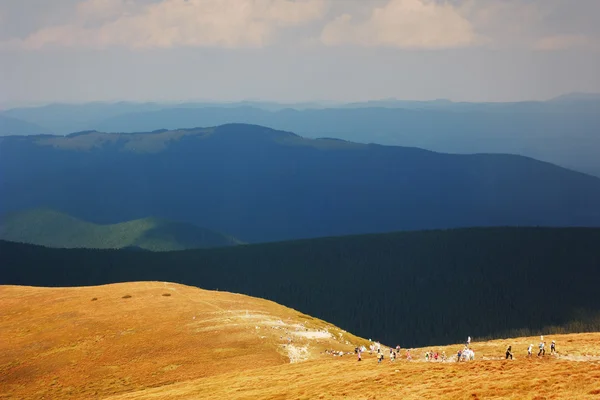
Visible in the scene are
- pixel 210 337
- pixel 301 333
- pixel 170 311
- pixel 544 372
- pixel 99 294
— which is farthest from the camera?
pixel 99 294

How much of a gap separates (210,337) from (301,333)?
18.0 m

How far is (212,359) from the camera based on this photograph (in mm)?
86938

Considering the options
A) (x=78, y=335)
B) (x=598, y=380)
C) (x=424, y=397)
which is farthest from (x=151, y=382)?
(x=598, y=380)

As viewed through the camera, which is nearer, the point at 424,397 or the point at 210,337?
the point at 424,397

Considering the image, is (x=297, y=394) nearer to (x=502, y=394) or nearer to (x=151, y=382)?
(x=502, y=394)

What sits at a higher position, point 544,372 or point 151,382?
point 544,372

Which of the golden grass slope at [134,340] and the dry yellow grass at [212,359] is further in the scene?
the golden grass slope at [134,340]

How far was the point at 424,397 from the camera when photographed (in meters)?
51.3

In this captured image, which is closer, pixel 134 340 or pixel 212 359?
pixel 212 359

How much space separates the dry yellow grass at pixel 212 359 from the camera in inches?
2173

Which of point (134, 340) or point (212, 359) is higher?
point (134, 340)

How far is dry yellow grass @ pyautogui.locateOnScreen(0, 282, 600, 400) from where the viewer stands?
55.2m

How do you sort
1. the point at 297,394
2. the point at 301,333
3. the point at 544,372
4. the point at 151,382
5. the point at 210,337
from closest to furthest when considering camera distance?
the point at 544,372 < the point at 297,394 < the point at 151,382 < the point at 210,337 < the point at 301,333

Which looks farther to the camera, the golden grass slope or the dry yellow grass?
the golden grass slope
